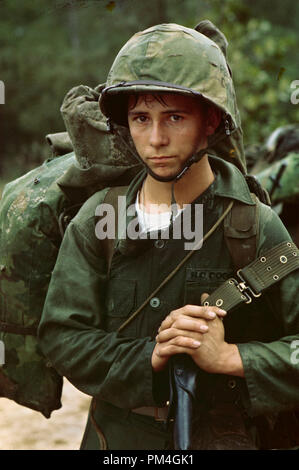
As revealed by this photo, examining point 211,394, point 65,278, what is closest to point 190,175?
point 65,278

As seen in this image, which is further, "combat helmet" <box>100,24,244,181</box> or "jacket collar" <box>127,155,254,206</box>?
"jacket collar" <box>127,155,254,206</box>

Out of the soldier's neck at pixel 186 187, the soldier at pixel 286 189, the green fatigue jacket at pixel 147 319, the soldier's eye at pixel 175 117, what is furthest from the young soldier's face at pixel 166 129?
the soldier at pixel 286 189

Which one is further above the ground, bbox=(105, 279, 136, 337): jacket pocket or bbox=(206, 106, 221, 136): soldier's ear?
bbox=(206, 106, 221, 136): soldier's ear

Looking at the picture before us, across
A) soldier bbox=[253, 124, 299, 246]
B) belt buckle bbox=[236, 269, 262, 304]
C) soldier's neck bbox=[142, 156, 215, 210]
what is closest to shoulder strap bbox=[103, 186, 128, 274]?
soldier's neck bbox=[142, 156, 215, 210]

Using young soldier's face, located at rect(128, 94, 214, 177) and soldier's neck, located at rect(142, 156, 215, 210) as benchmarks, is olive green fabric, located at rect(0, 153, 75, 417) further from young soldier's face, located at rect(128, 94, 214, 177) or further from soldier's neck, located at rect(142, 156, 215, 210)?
young soldier's face, located at rect(128, 94, 214, 177)

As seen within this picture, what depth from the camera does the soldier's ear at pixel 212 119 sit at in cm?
254

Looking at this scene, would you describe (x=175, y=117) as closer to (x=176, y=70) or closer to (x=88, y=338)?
(x=176, y=70)

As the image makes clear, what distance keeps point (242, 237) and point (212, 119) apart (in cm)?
46

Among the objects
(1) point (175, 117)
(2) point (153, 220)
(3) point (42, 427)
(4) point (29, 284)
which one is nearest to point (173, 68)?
(1) point (175, 117)

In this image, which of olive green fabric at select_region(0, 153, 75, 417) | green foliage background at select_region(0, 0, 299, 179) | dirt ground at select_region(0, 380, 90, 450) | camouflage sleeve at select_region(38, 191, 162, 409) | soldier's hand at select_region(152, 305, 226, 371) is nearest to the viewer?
soldier's hand at select_region(152, 305, 226, 371)

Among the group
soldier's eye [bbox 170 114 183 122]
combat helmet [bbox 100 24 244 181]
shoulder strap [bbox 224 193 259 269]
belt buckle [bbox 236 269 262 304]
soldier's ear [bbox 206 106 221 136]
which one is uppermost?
combat helmet [bbox 100 24 244 181]

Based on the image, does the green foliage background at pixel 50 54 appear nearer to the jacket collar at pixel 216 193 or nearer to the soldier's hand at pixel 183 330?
the jacket collar at pixel 216 193

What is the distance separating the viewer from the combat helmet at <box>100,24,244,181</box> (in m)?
2.39

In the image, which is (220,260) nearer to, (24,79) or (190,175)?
(190,175)
